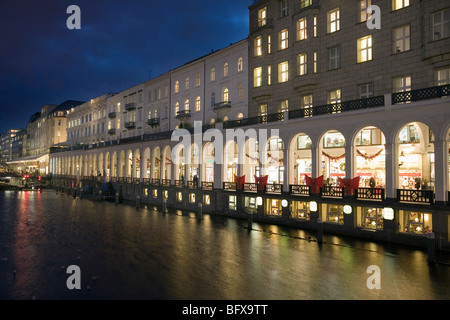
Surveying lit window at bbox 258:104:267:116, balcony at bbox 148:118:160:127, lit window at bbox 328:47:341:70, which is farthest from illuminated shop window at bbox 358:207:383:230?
balcony at bbox 148:118:160:127

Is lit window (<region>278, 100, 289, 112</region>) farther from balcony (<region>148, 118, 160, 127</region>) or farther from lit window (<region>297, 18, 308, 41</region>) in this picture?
balcony (<region>148, 118, 160, 127</region>)

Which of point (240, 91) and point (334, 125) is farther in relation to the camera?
point (240, 91)

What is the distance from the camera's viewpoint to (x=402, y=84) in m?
23.5

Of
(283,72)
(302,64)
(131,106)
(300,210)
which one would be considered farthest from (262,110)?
(131,106)

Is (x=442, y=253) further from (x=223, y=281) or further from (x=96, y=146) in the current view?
(x=96, y=146)

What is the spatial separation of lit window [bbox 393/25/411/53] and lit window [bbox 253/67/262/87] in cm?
1335

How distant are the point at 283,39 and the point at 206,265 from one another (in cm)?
2405

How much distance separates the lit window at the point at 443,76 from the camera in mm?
21011

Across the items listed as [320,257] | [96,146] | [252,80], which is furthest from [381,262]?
[96,146]

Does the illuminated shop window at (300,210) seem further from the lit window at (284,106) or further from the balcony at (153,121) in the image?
the balcony at (153,121)

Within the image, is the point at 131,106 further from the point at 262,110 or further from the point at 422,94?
the point at 422,94

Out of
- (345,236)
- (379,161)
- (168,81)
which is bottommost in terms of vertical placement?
(345,236)
